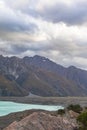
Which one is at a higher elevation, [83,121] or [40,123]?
[83,121]

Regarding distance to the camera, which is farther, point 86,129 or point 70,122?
point 70,122

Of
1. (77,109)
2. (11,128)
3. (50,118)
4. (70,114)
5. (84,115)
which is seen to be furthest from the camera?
(77,109)

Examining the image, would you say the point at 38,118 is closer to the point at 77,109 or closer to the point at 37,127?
the point at 37,127

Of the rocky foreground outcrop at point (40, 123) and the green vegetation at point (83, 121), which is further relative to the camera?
the green vegetation at point (83, 121)

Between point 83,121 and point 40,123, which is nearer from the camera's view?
point 40,123

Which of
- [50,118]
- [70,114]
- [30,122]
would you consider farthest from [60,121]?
[70,114]

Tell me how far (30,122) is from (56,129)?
9.35 feet

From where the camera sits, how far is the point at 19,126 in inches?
1270

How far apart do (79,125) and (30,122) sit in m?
6.34

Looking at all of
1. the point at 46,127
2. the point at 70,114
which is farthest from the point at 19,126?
the point at 70,114

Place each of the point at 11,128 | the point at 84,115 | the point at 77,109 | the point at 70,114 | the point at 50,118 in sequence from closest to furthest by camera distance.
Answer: the point at 11,128, the point at 50,118, the point at 84,115, the point at 70,114, the point at 77,109

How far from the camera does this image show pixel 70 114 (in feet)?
158

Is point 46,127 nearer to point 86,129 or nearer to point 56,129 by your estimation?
point 56,129

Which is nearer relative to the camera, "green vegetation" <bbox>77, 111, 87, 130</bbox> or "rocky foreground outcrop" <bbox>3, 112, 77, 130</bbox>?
"rocky foreground outcrop" <bbox>3, 112, 77, 130</bbox>
